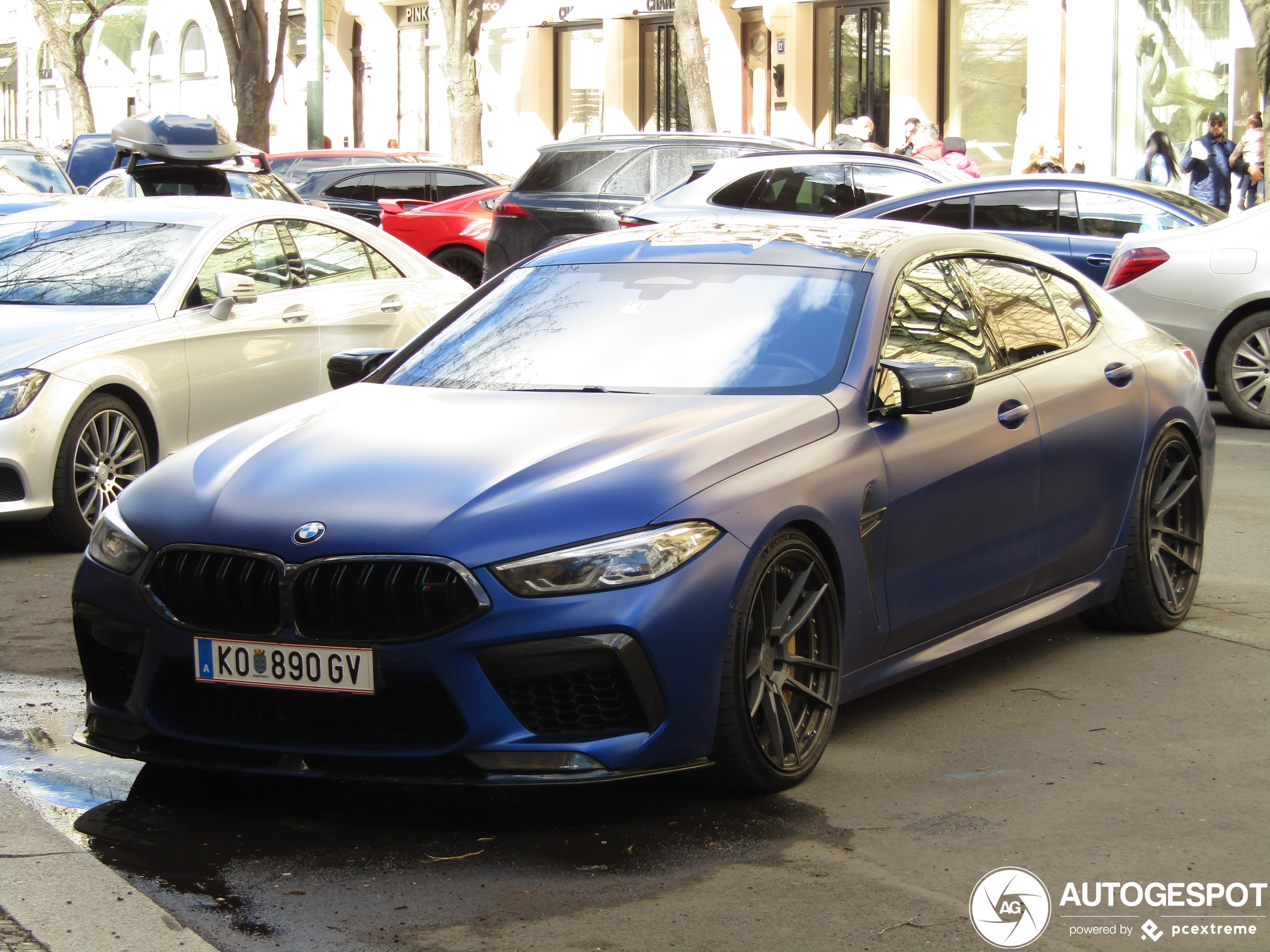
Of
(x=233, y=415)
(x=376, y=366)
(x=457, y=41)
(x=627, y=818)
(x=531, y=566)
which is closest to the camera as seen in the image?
(x=531, y=566)

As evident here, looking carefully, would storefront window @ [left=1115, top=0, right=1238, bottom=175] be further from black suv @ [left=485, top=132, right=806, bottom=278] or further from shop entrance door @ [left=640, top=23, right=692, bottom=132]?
black suv @ [left=485, top=132, right=806, bottom=278]

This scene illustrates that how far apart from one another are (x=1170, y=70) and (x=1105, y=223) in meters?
15.3

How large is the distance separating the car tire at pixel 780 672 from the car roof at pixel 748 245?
1.17 metres

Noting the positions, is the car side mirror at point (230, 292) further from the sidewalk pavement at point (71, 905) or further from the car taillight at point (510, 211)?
the car taillight at point (510, 211)

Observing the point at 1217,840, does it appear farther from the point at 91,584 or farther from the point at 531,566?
the point at 91,584

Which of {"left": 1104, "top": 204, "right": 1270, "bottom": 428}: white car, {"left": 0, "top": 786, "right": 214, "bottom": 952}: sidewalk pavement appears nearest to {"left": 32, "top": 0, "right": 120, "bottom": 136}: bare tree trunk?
{"left": 1104, "top": 204, "right": 1270, "bottom": 428}: white car

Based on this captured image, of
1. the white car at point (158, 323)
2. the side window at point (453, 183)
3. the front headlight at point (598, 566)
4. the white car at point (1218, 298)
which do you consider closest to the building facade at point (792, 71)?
the side window at point (453, 183)

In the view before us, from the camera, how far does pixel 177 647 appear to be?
4188 millimetres

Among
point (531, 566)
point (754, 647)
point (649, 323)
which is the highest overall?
point (649, 323)

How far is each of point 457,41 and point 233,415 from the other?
87.2 ft

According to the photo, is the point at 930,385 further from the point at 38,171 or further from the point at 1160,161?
the point at 1160,161

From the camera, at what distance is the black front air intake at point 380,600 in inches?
155

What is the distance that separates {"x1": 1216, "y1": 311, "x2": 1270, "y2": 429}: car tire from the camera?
11.4 m

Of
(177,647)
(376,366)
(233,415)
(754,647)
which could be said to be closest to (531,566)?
(754,647)
